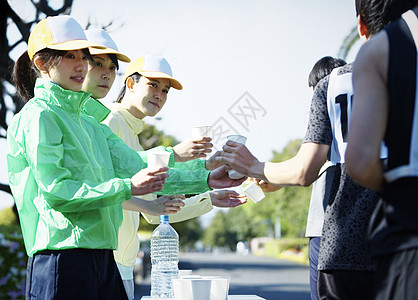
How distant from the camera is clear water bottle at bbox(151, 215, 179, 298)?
Result: 5.04 metres

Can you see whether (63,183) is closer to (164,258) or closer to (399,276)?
(399,276)

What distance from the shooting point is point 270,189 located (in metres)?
4.67

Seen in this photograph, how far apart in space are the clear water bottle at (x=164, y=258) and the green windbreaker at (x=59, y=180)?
5.90 ft

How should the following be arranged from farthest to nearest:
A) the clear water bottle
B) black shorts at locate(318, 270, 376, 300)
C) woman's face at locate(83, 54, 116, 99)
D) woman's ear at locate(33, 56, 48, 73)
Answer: the clear water bottle, woman's face at locate(83, 54, 116, 99), woman's ear at locate(33, 56, 48, 73), black shorts at locate(318, 270, 376, 300)

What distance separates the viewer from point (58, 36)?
10.7 ft

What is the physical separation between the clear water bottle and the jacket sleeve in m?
1.90

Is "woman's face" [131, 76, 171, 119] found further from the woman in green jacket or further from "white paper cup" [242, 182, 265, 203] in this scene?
the woman in green jacket

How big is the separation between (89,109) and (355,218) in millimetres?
1707

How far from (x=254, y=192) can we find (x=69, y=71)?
1563mm

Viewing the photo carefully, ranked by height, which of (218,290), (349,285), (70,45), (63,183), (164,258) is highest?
(70,45)

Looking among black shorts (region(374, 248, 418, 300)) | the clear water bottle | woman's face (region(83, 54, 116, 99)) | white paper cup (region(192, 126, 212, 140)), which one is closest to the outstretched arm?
black shorts (region(374, 248, 418, 300))

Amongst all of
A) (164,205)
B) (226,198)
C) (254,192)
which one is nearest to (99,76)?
(164,205)

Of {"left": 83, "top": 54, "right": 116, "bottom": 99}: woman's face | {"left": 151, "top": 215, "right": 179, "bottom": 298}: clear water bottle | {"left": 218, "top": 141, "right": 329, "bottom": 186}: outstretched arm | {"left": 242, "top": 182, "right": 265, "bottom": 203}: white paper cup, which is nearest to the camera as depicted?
{"left": 218, "top": 141, "right": 329, "bottom": 186}: outstretched arm

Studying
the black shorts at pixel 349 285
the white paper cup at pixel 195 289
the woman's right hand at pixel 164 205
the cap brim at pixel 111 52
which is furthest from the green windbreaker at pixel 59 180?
the cap brim at pixel 111 52
